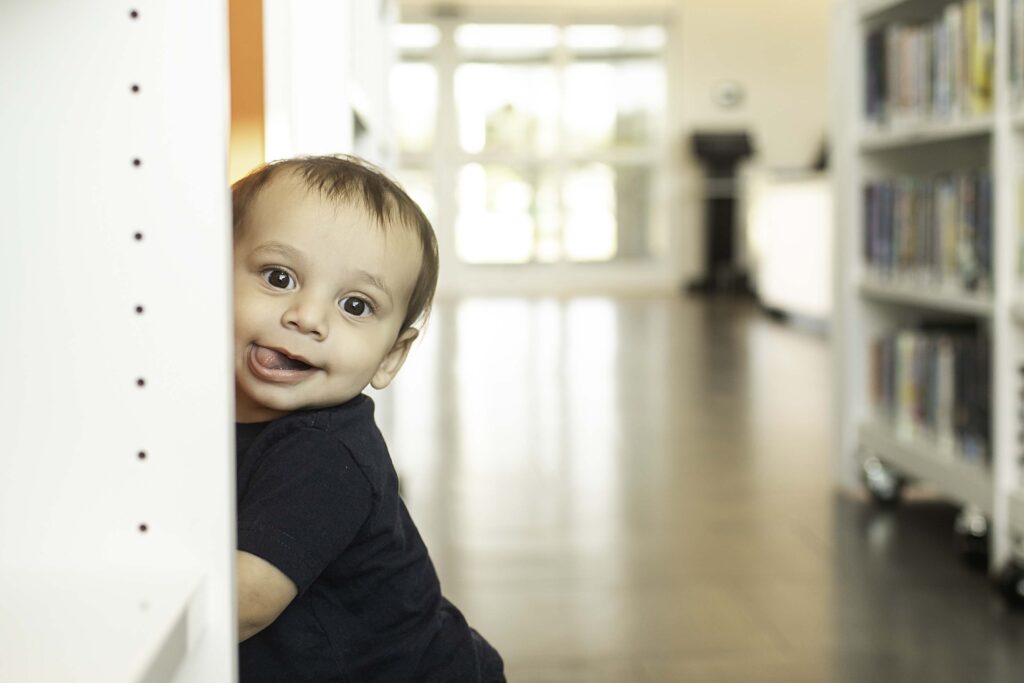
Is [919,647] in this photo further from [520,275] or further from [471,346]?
[520,275]

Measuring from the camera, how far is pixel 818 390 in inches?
197

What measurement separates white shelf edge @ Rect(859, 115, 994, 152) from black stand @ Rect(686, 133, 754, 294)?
320 inches

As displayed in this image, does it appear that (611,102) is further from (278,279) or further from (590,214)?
(278,279)

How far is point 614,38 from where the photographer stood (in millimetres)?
11914

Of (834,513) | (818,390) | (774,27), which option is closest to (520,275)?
(774,27)

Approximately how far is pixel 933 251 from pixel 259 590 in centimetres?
239

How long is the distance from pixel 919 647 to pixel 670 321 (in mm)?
6306

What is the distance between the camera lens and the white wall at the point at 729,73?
11625mm

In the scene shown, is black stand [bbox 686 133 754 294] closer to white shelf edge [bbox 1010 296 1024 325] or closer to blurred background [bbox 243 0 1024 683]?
blurred background [bbox 243 0 1024 683]

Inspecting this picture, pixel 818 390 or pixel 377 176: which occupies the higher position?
pixel 377 176

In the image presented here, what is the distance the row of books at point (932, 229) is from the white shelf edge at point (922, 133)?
9 cm

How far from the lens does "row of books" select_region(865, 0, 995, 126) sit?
2.56 meters

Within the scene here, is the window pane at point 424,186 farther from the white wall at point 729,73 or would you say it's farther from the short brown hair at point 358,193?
the short brown hair at point 358,193

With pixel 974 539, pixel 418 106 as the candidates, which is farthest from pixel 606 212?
pixel 974 539
